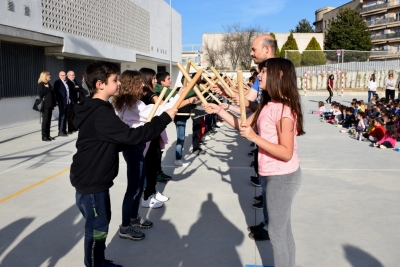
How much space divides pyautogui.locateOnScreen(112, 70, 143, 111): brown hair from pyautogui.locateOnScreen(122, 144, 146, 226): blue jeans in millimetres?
466

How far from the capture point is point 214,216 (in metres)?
4.83

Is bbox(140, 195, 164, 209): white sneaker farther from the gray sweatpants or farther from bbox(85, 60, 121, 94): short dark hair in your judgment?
the gray sweatpants

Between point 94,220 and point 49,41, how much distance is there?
1210 centimetres

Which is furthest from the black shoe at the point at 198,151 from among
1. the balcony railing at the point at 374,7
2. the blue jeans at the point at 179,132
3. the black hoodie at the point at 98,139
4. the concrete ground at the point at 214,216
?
the balcony railing at the point at 374,7

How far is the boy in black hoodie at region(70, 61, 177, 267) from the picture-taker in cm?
286

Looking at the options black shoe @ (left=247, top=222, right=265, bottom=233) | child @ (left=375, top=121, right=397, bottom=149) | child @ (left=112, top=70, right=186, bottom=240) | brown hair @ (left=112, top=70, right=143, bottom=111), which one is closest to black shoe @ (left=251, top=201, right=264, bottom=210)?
black shoe @ (left=247, top=222, right=265, bottom=233)

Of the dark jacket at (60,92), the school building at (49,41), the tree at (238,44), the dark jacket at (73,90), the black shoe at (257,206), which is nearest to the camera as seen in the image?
the black shoe at (257,206)

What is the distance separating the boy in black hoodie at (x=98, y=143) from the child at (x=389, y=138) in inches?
303

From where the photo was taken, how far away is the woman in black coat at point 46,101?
1053 cm

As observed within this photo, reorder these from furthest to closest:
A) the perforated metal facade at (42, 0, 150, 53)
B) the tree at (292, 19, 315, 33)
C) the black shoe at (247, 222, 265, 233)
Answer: the tree at (292, 19, 315, 33), the perforated metal facade at (42, 0, 150, 53), the black shoe at (247, 222, 265, 233)

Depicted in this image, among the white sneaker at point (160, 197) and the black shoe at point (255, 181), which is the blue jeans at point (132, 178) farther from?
the black shoe at point (255, 181)

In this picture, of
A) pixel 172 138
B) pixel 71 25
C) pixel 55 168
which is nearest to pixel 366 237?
pixel 55 168

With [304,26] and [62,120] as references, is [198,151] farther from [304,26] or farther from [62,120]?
[304,26]

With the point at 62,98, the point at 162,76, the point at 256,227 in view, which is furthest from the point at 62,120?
the point at 256,227
